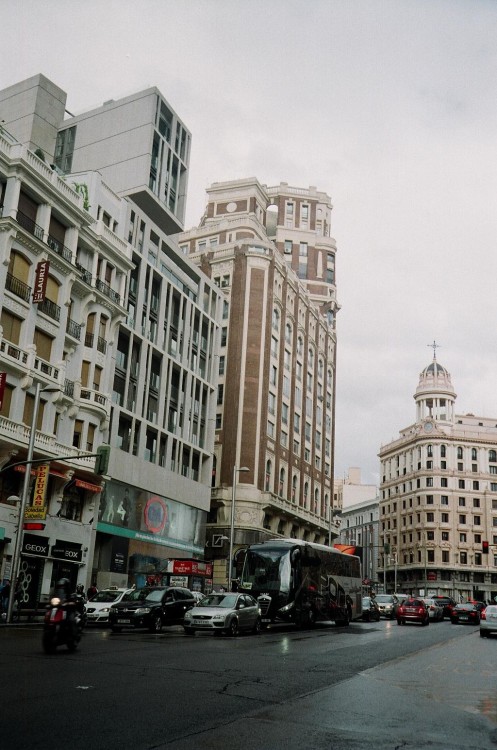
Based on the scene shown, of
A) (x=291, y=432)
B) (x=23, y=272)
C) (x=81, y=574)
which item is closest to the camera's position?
(x=23, y=272)

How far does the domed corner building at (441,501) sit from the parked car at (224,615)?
81596mm

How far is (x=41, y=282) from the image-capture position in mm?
33250

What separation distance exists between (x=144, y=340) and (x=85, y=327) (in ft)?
23.8

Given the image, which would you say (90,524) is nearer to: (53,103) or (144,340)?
(144,340)

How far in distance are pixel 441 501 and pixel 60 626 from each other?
337ft

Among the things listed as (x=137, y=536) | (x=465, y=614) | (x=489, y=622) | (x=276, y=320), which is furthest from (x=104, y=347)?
(x=465, y=614)

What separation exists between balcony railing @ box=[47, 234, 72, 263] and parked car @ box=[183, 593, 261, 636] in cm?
1912

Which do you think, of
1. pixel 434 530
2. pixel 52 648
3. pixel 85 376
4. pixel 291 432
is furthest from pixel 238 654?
pixel 434 530

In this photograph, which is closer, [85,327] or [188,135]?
[85,327]

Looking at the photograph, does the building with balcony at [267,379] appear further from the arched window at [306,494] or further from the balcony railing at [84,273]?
the balcony railing at [84,273]

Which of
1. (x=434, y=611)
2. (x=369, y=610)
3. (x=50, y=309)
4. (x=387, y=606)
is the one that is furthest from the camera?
(x=387, y=606)

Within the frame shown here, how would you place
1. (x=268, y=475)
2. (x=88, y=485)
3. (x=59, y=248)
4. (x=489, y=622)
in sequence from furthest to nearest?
(x=268, y=475), (x=88, y=485), (x=59, y=248), (x=489, y=622)

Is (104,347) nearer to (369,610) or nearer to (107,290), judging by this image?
(107,290)

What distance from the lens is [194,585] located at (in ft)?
136
